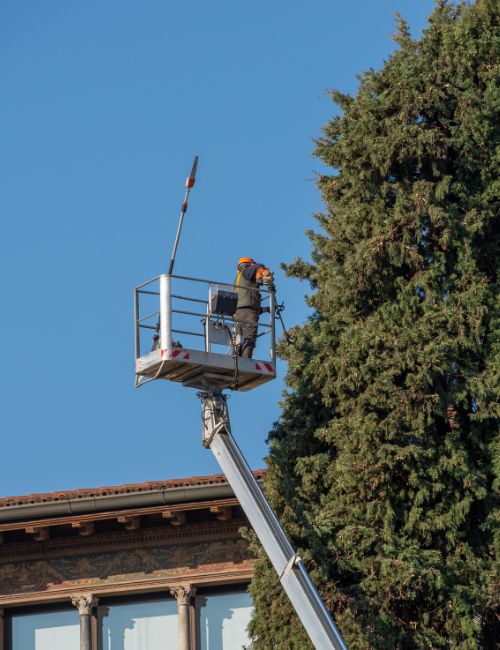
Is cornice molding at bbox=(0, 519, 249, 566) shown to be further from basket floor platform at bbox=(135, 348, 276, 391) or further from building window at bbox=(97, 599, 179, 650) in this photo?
basket floor platform at bbox=(135, 348, 276, 391)

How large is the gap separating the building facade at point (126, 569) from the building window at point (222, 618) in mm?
15

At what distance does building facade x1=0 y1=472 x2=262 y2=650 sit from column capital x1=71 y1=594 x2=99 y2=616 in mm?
15

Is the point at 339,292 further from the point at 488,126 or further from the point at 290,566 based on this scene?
the point at 290,566

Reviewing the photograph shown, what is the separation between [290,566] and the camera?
20.2m

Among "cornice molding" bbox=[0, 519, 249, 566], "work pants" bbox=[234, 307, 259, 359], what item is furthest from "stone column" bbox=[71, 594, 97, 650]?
"work pants" bbox=[234, 307, 259, 359]

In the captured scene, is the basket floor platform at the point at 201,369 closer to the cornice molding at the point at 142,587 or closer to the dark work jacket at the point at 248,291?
the dark work jacket at the point at 248,291

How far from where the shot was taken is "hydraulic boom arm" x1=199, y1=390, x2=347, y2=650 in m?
19.9

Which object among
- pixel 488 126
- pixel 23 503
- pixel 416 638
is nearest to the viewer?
pixel 416 638

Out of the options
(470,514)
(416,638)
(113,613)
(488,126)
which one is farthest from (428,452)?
(113,613)

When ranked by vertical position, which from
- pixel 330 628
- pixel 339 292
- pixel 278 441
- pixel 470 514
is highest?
pixel 339 292

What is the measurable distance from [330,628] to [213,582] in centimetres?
560

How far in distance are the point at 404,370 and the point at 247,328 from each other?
215 cm

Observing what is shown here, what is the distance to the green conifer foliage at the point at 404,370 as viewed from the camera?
2172 cm

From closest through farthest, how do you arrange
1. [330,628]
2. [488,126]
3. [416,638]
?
1. [330,628]
2. [416,638]
3. [488,126]
